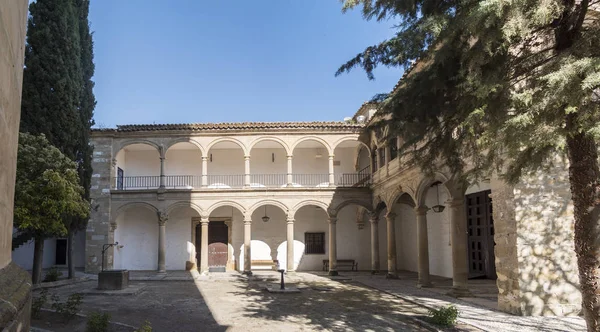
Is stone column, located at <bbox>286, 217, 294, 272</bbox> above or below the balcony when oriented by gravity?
below

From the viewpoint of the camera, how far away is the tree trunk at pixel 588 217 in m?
4.89

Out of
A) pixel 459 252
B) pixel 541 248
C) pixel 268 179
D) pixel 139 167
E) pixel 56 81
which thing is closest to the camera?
pixel 541 248

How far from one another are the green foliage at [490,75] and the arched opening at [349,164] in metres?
16.1

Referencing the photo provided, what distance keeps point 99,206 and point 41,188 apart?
26.3 ft

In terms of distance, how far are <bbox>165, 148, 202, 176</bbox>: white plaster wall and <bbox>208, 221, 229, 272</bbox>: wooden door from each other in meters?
2.67

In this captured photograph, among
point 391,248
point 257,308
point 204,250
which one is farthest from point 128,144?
point 257,308

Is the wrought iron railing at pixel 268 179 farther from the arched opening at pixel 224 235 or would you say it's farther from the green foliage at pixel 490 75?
the green foliage at pixel 490 75

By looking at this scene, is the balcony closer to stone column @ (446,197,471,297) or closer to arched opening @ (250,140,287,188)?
arched opening @ (250,140,287,188)

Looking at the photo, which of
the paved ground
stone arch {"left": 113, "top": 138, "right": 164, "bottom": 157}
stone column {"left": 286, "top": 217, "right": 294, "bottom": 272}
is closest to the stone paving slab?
the paved ground

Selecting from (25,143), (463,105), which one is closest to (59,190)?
(25,143)

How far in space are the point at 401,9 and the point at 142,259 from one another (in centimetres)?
2012

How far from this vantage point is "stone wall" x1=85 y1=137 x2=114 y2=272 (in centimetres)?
2050

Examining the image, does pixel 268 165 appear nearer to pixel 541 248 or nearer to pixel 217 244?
pixel 217 244

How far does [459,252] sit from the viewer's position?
1206 centimetres
